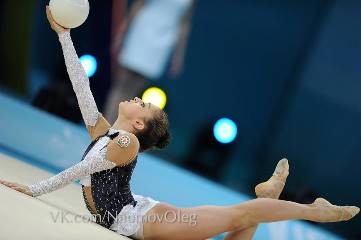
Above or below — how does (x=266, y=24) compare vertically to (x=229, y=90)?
above

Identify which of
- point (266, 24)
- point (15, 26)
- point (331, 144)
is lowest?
point (331, 144)

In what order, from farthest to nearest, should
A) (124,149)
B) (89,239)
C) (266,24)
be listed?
(266,24) → (124,149) → (89,239)

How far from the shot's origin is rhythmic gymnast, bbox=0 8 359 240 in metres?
2.48

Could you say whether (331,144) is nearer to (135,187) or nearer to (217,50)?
(217,50)

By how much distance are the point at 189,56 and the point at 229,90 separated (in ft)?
1.45

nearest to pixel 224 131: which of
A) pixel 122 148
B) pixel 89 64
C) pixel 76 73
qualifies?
pixel 89 64

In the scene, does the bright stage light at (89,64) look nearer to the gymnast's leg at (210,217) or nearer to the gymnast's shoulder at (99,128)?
the gymnast's shoulder at (99,128)

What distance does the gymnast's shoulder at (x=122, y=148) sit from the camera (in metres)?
2.47

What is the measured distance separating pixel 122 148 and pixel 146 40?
8.60ft

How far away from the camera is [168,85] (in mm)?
5938

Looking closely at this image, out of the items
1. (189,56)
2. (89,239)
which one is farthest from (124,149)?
(189,56)

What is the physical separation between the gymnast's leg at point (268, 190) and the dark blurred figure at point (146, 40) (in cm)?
237

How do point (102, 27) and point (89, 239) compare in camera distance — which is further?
point (102, 27)

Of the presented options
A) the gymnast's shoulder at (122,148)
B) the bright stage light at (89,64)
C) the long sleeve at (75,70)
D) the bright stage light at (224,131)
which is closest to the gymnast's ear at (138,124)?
the gymnast's shoulder at (122,148)
